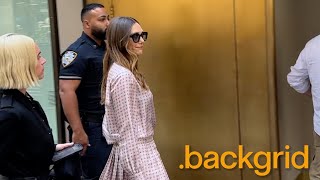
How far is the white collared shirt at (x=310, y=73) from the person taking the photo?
362 cm

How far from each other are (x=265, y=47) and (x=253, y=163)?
3.44ft

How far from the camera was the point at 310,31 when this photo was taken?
439cm

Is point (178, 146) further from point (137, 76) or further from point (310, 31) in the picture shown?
point (137, 76)

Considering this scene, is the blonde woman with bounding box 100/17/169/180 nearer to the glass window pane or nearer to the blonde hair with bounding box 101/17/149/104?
the blonde hair with bounding box 101/17/149/104

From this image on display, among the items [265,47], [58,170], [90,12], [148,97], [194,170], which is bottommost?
[194,170]

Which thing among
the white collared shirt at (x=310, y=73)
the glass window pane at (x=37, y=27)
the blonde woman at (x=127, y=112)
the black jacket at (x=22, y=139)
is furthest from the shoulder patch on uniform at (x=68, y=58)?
the white collared shirt at (x=310, y=73)

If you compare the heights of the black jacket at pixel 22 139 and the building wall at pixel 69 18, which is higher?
the building wall at pixel 69 18

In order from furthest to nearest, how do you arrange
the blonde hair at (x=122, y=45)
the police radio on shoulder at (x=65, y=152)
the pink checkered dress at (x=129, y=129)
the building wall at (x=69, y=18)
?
the building wall at (x=69, y=18), the blonde hair at (x=122, y=45), the pink checkered dress at (x=129, y=129), the police radio on shoulder at (x=65, y=152)

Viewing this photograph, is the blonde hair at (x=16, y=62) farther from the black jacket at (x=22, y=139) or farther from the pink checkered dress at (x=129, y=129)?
the pink checkered dress at (x=129, y=129)

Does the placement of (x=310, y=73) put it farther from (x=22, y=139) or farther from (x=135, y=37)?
(x=22, y=139)

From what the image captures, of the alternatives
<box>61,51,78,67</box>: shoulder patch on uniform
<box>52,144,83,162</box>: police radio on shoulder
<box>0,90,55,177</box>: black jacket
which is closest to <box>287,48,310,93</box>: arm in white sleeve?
<box>61,51,78,67</box>: shoulder patch on uniform

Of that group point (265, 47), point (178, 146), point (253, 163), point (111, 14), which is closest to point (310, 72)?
point (265, 47)

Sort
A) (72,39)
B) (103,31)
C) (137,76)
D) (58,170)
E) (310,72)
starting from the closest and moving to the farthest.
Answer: (58,170)
(137,76)
(310,72)
(103,31)
(72,39)

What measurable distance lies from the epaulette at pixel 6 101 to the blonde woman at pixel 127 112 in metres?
0.61
